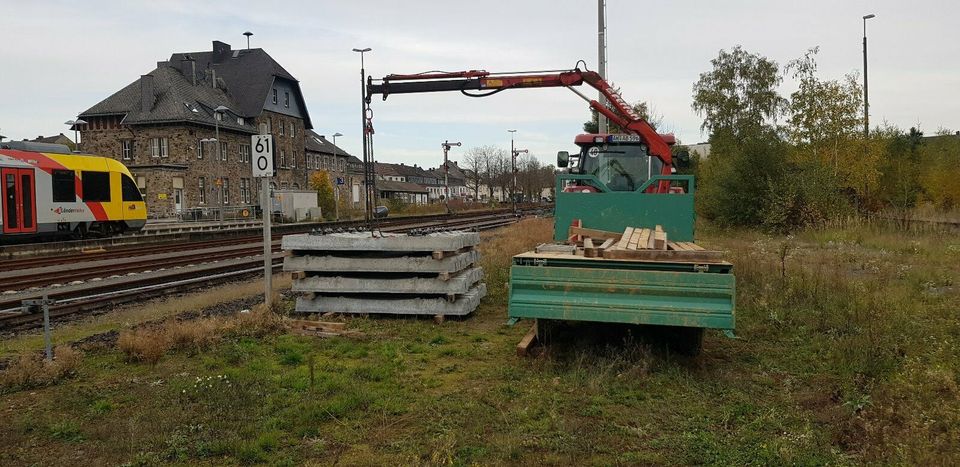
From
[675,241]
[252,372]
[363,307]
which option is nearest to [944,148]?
[675,241]

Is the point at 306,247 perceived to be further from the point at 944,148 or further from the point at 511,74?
the point at 944,148

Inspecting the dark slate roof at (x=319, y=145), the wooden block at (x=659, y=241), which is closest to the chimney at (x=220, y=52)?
the dark slate roof at (x=319, y=145)

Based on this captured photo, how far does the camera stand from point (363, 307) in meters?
8.74

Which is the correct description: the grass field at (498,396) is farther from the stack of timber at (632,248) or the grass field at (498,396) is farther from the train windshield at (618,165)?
the train windshield at (618,165)

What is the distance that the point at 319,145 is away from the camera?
2916 inches

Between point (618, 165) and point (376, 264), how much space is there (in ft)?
16.3

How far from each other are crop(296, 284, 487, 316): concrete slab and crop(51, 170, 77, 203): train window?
54.5ft

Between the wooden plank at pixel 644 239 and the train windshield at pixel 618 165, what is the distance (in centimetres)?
347

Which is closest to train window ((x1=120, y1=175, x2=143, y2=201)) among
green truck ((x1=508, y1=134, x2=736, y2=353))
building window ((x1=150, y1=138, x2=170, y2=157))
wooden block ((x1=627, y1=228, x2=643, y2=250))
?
wooden block ((x1=627, y1=228, x2=643, y2=250))

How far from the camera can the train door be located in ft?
63.8

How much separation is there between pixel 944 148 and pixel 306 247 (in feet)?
104

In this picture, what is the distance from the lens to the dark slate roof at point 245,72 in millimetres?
60438

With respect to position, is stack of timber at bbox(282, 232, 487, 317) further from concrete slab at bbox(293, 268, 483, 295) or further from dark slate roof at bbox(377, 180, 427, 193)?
dark slate roof at bbox(377, 180, 427, 193)

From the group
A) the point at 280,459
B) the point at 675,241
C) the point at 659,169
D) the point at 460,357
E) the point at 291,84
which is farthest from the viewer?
the point at 291,84
